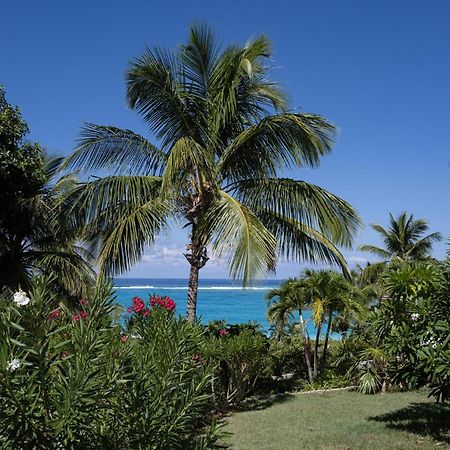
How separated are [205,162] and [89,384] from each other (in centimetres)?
675

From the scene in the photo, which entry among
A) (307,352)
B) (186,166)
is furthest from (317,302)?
(186,166)

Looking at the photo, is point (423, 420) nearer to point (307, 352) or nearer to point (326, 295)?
point (326, 295)

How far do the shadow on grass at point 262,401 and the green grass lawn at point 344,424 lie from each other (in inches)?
1.0

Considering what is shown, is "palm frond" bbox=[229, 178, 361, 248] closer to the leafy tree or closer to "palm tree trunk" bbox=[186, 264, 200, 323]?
"palm tree trunk" bbox=[186, 264, 200, 323]

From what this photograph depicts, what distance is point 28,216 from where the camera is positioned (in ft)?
37.1

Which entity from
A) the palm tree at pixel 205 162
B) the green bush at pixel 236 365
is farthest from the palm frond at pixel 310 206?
the green bush at pixel 236 365

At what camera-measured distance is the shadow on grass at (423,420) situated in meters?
→ 6.75

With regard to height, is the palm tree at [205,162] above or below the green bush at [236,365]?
above

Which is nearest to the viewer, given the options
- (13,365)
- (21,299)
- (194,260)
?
(13,365)

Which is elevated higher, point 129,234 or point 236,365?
point 129,234

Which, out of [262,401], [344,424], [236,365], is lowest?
[262,401]

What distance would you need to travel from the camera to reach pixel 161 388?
Answer: 264cm

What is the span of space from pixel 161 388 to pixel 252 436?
4.67m

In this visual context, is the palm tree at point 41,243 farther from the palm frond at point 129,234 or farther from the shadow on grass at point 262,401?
the shadow on grass at point 262,401
